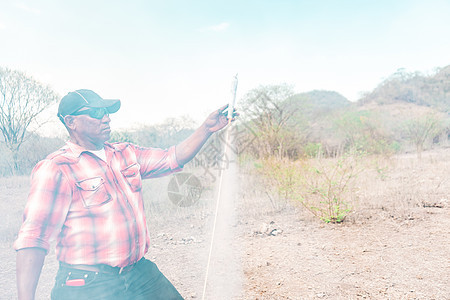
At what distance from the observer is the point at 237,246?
14.3 ft

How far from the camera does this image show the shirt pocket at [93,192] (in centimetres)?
141

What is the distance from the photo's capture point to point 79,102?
57.4 inches

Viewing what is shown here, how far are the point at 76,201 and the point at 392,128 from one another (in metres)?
26.4

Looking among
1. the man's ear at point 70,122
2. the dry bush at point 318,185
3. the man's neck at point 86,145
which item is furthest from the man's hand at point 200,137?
the dry bush at point 318,185

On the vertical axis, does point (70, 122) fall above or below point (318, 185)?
above

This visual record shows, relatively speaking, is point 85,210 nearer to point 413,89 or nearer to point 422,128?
point 422,128

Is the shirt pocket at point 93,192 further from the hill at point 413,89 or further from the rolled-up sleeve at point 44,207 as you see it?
the hill at point 413,89

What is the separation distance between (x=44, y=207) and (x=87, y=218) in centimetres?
18

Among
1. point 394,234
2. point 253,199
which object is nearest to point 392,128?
point 253,199

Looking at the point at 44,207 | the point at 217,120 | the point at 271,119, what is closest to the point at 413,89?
the point at 271,119

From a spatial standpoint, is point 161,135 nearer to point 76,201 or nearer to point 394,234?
point 394,234

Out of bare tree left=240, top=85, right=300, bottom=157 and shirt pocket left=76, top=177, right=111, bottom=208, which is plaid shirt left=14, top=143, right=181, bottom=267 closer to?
shirt pocket left=76, top=177, right=111, bottom=208

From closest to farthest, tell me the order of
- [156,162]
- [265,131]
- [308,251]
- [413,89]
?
[156,162]
[308,251]
[265,131]
[413,89]

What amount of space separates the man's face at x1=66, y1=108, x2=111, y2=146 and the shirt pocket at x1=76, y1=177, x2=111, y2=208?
0.20 metres
